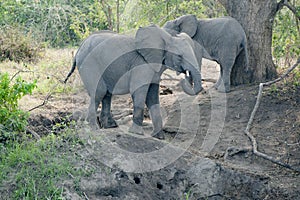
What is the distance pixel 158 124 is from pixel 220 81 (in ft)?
9.16

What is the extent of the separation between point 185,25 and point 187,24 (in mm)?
43

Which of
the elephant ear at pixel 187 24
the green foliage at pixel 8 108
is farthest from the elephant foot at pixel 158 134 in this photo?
the elephant ear at pixel 187 24

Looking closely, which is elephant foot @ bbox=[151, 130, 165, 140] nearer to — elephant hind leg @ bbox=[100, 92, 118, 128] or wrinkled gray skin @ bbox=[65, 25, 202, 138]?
wrinkled gray skin @ bbox=[65, 25, 202, 138]

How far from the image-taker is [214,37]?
1022 cm

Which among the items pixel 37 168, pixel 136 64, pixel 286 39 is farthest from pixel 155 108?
pixel 286 39

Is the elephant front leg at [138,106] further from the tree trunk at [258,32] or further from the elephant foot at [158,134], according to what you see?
the tree trunk at [258,32]

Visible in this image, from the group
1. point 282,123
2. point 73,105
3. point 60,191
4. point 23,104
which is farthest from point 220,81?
point 60,191

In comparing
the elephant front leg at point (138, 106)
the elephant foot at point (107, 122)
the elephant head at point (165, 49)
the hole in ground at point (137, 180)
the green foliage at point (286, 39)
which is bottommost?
the hole in ground at point (137, 180)

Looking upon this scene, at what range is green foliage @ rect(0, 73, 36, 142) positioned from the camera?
6621mm

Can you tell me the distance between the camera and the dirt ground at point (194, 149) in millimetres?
6234

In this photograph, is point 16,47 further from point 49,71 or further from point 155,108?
point 155,108

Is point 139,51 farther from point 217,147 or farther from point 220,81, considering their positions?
point 220,81

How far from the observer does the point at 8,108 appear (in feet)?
22.5

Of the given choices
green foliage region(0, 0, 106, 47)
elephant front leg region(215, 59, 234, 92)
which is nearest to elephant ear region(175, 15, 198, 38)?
elephant front leg region(215, 59, 234, 92)
